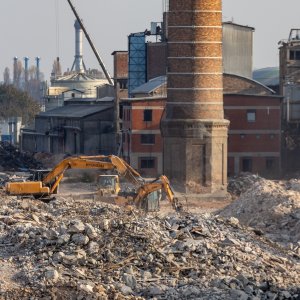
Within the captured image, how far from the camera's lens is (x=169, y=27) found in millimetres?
46938

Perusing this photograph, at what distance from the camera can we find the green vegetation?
351 feet

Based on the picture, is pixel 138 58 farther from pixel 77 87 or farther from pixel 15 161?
pixel 77 87

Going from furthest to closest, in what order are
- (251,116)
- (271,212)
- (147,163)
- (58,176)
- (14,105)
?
(14,105) < (251,116) < (147,163) < (58,176) < (271,212)

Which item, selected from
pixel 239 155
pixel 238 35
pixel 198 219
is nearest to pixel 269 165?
pixel 239 155

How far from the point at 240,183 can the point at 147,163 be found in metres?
5.46

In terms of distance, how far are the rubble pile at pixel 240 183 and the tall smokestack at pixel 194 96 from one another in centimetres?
260

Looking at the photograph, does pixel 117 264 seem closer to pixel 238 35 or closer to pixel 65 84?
pixel 238 35

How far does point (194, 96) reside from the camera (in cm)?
4700

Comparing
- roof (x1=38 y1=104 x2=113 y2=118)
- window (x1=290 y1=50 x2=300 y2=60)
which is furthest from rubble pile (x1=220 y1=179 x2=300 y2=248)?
roof (x1=38 y1=104 x2=113 y2=118)

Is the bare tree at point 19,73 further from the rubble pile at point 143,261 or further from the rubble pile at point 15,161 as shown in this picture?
the rubble pile at point 143,261

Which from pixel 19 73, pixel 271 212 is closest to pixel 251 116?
pixel 271 212

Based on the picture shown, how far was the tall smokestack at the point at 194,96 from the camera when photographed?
153 feet

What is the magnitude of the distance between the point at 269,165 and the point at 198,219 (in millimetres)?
30468

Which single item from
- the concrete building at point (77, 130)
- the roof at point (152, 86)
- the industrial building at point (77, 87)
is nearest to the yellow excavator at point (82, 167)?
the roof at point (152, 86)
